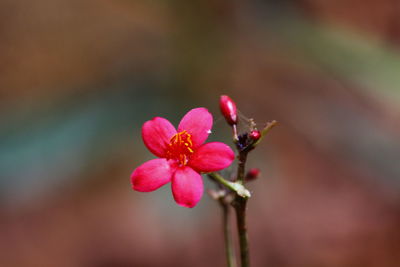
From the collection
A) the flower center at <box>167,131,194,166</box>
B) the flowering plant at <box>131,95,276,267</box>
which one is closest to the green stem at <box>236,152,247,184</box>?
the flowering plant at <box>131,95,276,267</box>

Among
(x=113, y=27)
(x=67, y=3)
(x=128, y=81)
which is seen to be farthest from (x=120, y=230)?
(x=67, y=3)

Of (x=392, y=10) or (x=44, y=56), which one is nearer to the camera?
(x=392, y=10)

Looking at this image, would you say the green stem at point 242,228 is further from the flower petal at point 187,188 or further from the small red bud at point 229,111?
the small red bud at point 229,111

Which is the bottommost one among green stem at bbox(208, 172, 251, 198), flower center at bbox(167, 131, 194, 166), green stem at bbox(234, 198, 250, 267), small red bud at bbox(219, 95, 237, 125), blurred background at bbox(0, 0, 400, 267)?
green stem at bbox(234, 198, 250, 267)

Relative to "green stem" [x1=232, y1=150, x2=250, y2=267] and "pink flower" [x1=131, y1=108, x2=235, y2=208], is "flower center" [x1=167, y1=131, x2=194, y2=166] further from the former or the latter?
"green stem" [x1=232, y1=150, x2=250, y2=267]

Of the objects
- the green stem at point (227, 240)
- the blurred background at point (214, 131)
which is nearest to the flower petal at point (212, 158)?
the green stem at point (227, 240)

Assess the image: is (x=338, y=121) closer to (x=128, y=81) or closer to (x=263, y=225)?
(x=263, y=225)
